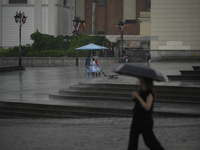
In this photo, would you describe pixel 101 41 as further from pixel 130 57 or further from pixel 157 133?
pixel 157 133

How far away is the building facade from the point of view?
6569 centimetres

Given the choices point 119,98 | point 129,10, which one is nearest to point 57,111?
point 119,98

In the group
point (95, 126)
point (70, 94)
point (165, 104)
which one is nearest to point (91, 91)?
point (70, 94)

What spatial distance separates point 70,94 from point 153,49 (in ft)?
86.8

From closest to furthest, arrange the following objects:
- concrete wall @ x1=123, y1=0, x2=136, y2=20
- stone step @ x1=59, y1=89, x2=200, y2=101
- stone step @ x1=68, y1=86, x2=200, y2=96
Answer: stone step @ x1=59, y1=89, x2=200, y2=101 → stone step @ x1=68, y1=86, x2=200, y2=96 → concrete wall @ x1=123, y1=0, x2=136, y2=20

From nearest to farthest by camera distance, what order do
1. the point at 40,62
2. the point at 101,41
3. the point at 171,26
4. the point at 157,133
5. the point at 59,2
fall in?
the point at 157,133
the point at 171,26
the point at 40,62
the point at 101,41
the point at 59,2

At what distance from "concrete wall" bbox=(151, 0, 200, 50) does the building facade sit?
26790 millimetres

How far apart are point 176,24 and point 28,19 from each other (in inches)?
1206

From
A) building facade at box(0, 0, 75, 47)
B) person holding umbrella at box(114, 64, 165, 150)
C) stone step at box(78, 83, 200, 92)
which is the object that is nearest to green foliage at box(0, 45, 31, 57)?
building facade at box(0, 0, 75, 47)

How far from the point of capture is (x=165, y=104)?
13797 mm

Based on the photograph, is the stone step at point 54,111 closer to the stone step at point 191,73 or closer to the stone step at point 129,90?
the stone step at point 129,90

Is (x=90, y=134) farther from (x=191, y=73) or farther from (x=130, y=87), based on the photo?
(x=191, y=73)

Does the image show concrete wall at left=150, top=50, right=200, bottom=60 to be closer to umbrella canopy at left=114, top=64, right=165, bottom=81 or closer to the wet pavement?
the wet pavement

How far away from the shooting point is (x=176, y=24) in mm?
41250
